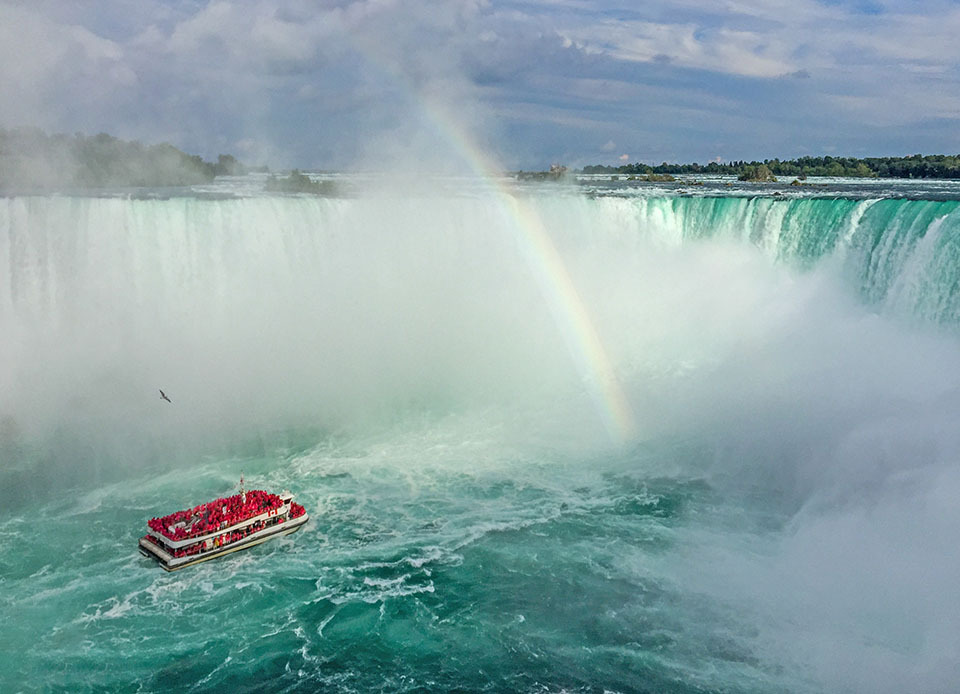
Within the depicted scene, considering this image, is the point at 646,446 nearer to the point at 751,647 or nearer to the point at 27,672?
the point at 751,647

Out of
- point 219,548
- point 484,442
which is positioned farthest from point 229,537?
point 484,442

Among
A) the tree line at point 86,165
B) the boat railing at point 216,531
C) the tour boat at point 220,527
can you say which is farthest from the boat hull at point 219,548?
the tree line at point 86,165

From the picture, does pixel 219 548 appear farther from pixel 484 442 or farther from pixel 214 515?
pixel 484 442

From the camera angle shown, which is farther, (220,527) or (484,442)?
(484,442)

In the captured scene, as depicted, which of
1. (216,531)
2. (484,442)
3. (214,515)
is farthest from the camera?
(484,442)

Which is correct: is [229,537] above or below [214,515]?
below

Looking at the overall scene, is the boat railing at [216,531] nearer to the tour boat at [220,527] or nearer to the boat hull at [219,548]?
the tour boat at [220,527]

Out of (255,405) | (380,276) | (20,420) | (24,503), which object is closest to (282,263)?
(380,276)
